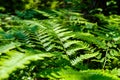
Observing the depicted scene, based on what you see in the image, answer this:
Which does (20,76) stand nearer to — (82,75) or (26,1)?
(82,75)

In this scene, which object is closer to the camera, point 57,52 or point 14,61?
point 14,61

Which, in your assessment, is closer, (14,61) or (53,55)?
(14,61)

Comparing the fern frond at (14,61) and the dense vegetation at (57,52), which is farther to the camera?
the dense vegetation at (57,52)

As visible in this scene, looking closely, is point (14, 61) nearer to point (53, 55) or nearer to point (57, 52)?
point (53, 55)

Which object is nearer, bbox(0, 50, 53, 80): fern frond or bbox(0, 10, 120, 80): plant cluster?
bbox(0, 50, 53, 80): fern frond

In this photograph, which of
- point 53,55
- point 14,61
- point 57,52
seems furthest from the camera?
point 57,52

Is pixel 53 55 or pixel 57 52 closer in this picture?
pixel 53 55

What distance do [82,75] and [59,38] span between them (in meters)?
0.70

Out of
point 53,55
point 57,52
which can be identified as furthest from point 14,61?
point 57,52

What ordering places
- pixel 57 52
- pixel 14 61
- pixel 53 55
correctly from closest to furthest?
1. pixel 14 61
2. pixel 53 55
3. pixel 57 52

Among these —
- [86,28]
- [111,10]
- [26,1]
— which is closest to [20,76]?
[86,28]

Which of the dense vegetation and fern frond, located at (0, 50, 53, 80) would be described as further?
the dense vegetation

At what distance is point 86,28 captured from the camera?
3.23m

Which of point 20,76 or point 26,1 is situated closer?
point 20,76
